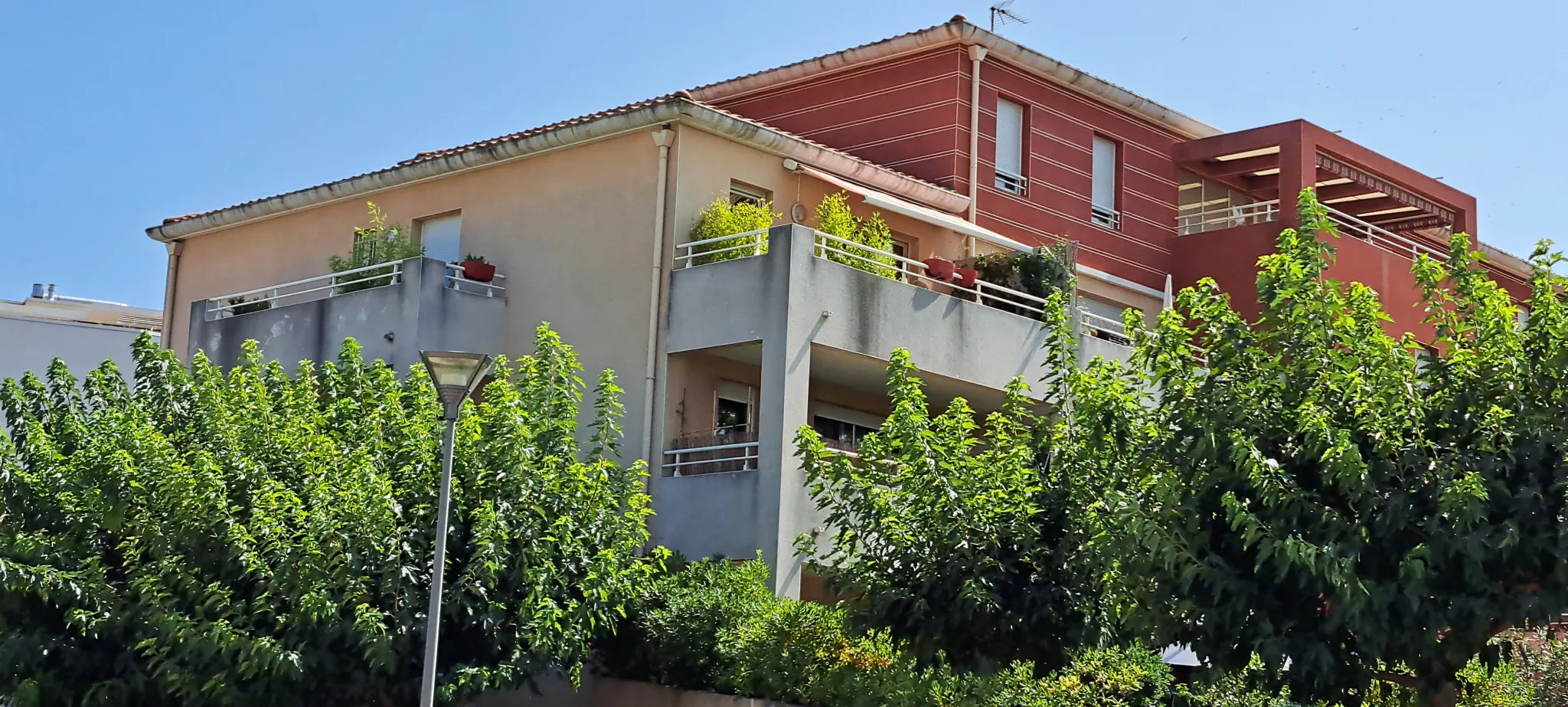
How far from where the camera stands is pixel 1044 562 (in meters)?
17.0

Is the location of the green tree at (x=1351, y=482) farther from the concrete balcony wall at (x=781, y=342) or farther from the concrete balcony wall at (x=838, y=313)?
the concrete balcony wall at (x=838, y=313)

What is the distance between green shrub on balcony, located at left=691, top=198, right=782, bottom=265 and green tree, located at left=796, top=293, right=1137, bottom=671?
5471 mm

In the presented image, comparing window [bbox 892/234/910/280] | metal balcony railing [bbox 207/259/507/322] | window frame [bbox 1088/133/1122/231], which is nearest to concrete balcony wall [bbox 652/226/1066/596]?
window [bbox 892/234/910/280]

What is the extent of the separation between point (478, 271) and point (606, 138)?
2.58 metres

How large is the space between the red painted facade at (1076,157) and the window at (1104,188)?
0.13m

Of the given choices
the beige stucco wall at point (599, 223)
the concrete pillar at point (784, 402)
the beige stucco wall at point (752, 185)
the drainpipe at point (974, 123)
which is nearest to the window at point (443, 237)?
the beige stucco wall at point (599, 223)

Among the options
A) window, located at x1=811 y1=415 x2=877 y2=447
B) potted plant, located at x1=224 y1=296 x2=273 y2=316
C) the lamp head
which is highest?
potted plant, located at x1=224 y1=296 x2=273 y2=316

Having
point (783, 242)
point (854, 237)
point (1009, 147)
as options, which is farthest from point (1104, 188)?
point (783, 242)

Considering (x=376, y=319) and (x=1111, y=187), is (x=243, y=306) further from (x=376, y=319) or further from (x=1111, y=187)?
(x=1111, y=187)

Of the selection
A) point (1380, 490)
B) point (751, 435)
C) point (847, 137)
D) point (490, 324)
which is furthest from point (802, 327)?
point (1380, 490)

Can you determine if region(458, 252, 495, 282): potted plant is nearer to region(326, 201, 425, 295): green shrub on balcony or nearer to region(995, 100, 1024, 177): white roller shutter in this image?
region(326, 201, 425, 295): green shrub on balcony

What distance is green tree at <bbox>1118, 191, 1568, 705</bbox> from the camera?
1327 centimetres

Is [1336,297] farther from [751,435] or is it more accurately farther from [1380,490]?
[751,435]

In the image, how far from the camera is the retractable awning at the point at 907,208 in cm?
2459
